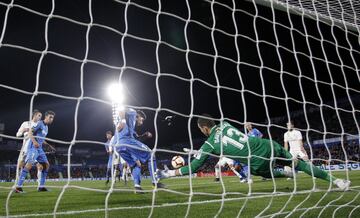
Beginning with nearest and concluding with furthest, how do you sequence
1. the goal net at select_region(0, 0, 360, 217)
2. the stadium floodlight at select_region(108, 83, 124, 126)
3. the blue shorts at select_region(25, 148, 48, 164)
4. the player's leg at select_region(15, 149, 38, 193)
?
the stadium floodlight at select_region(108, 83, 124, 126), the player's leg at select_region(15, 149, 38, 193), the blue shorts at select_region(25, 148, 48, 164), the goal net at select_region(0, 0, 360, 217)

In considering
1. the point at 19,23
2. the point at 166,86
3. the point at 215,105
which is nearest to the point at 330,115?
the point at 215,105

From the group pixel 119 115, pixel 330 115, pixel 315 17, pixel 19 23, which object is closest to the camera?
pixel 315 17

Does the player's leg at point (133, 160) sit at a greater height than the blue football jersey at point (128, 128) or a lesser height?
lesser

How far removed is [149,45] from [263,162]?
59.2 ft

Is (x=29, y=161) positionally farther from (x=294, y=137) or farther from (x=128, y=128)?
(x=294, y=137)

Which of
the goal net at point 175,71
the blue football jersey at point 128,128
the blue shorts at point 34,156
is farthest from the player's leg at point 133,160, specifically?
the goal net at point 175,71

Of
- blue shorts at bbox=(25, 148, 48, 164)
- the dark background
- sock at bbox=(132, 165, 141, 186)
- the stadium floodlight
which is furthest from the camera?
the dark background

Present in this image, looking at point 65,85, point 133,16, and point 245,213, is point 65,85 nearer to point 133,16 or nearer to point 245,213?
point 133,16

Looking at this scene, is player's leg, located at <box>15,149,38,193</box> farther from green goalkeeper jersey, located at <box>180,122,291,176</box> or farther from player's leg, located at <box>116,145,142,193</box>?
green goalkeeper jersey, located at <box>180,122,291,176</box>

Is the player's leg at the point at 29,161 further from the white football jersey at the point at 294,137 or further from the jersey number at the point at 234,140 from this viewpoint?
the white football jersey at the point at 294,137

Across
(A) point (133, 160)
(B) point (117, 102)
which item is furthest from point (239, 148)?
(A) point (133, 160)

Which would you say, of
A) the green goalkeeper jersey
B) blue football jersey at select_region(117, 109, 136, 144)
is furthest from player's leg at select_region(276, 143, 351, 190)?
blue football jersey at select_region(117, 109, 136, 144)

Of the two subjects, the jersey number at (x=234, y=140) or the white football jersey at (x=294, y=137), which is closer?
the jersey number at (x=234, y=140)

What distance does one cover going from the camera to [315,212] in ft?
10.9
